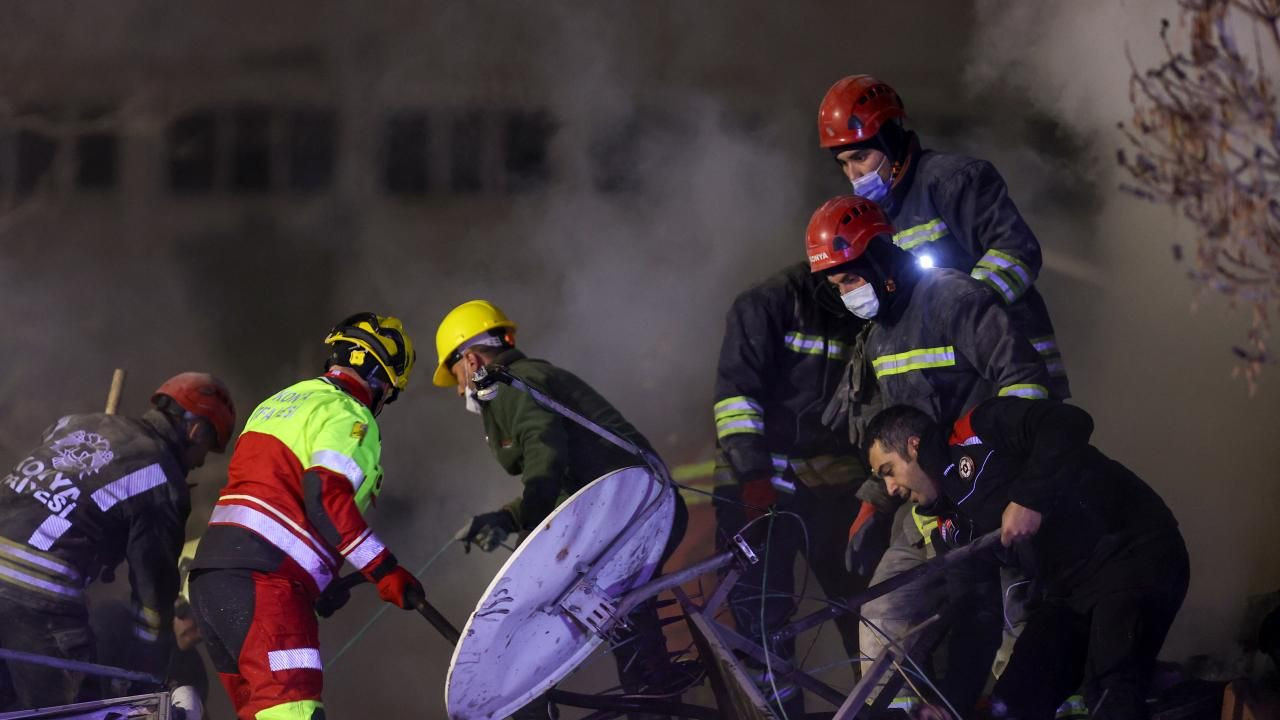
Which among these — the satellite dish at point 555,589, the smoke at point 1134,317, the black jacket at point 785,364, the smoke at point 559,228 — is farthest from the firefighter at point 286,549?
the smoke at point 1134,317

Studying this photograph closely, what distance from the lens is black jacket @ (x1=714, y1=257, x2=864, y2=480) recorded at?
556 centimetres

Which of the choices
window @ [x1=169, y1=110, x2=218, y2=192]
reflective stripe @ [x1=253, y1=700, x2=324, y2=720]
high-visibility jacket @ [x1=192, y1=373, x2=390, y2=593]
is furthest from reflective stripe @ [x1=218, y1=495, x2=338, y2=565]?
window @ [x1=169, y1=110, x2=218, y2=192]

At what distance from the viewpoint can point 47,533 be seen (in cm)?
530

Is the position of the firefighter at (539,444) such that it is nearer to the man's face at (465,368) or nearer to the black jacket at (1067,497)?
the man's face at (465,368)

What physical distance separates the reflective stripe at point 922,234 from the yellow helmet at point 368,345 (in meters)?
2.17

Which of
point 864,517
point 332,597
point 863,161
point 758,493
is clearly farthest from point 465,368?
point 863,161

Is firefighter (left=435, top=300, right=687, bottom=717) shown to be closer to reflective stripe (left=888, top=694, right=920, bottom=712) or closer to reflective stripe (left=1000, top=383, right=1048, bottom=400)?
reflective stripe (left=888, top=694, right=920, bottom=712)

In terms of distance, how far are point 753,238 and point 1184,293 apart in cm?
262

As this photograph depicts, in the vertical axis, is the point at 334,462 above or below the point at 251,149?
below

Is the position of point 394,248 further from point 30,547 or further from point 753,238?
point 30,547

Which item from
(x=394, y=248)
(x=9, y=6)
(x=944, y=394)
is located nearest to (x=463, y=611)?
(x=394, y=248)

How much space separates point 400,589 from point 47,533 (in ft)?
6.11

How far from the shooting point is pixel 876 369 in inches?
208

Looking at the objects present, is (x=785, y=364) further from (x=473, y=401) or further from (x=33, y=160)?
(x=33, y=160)
